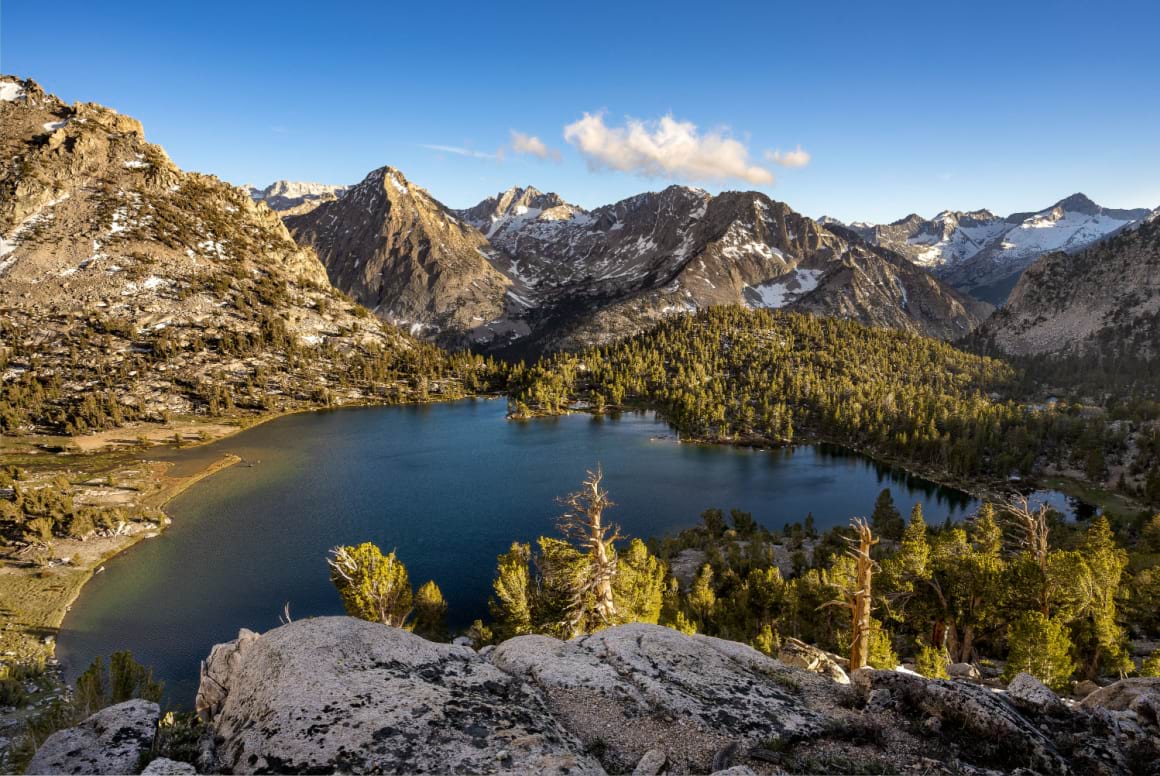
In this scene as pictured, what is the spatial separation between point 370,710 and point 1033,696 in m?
17.5

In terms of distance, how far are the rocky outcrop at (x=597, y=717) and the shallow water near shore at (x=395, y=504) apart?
34.3 meters

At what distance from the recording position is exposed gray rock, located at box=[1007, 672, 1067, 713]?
14.3 m

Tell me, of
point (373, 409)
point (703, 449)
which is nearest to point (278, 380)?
point (373, 409)

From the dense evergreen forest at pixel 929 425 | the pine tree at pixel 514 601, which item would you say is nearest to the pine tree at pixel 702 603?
the pine tree at pixel 514 601

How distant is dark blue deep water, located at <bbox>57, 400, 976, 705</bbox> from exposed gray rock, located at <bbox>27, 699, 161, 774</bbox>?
41506 millimetres

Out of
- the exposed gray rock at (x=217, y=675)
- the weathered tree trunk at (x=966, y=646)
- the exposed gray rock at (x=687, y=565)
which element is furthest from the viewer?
the exposed gray rock at (x=687, y=565)

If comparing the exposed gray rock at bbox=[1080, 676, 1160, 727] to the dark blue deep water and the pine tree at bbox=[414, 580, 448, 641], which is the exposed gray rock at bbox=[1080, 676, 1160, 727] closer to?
the pine tree at bbox=[414, 580, 448, 641]

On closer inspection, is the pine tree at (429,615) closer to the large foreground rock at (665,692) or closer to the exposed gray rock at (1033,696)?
Answer: the large foreground rock at (665,692)

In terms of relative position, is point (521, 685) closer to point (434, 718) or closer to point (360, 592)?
point (434, 718)

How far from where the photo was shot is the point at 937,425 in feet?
487

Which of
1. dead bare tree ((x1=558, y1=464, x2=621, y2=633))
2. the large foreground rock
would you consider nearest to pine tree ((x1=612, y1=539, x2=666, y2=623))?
dead bare tree ((x1=558, y1=464, x2=621, y2=633))

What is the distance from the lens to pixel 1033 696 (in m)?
14.8

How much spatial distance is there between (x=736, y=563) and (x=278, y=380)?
183673 mm

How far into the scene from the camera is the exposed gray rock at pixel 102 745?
1232cm
